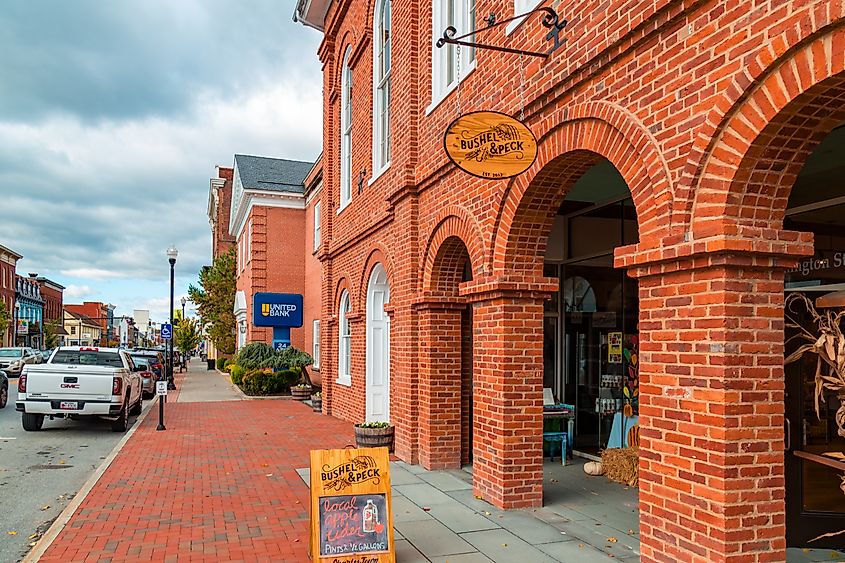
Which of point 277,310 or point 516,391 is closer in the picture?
point 516,391

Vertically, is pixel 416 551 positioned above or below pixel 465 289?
below

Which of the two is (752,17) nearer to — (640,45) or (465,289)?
(640,45)

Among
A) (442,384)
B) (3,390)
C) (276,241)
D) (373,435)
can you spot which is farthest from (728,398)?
(276,241)

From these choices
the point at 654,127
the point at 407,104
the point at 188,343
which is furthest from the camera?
the point at 188,343

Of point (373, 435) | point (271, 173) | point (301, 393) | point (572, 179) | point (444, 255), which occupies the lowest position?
point (301, 393)

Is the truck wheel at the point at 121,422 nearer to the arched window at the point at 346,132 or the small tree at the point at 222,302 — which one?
the arched window at the point at 346,132

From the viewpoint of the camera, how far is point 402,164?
11.0 meters

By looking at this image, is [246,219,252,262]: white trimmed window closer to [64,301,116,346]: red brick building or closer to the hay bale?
the hay bale

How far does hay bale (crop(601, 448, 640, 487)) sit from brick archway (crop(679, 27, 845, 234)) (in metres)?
5.09

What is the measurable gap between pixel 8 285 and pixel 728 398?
76334mm

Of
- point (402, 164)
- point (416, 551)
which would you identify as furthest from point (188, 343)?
point (416, 551)

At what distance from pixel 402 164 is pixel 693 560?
7710mm

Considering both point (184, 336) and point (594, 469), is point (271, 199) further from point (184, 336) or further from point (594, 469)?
point (184, 336)

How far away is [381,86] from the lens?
43.3ft
